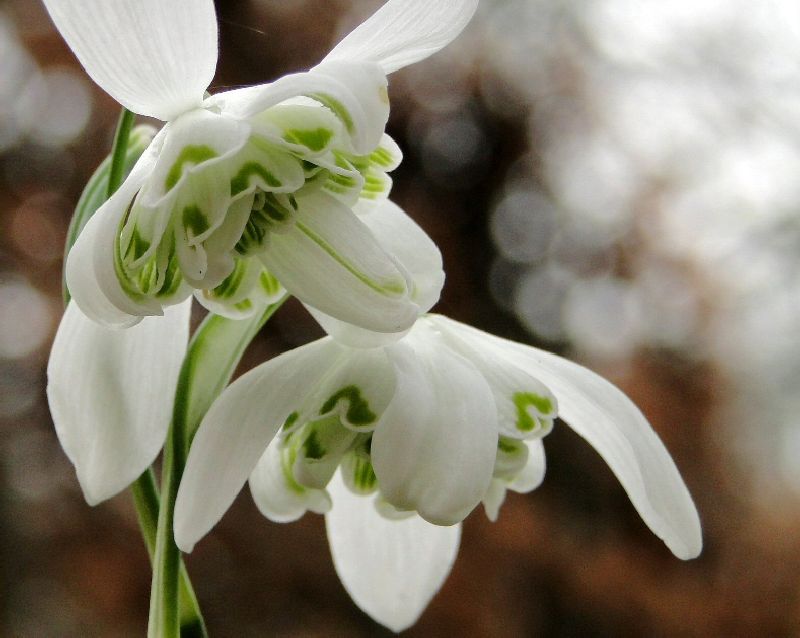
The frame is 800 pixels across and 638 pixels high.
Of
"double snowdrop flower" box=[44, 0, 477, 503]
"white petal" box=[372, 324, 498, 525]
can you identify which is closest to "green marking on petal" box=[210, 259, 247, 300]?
"double snowdrop flower" box=[44, 0, 477, 503]

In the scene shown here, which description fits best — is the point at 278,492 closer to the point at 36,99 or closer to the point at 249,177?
the point at 249,177

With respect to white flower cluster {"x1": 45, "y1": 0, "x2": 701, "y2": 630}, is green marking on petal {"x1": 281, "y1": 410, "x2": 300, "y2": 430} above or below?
Answer: below

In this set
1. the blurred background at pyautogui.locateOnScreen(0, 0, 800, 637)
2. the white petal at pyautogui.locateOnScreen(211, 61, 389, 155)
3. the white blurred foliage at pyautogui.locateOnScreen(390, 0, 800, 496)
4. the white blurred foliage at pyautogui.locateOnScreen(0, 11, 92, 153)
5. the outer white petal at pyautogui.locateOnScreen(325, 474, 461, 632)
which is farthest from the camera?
the white blurred foliage at pyautogui.locateOnScreen(390, 0, 800, 496)

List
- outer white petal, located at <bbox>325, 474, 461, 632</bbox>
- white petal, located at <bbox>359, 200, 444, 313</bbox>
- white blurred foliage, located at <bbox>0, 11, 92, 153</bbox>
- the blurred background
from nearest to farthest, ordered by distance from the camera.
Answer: white petal, located at <bbox>359, 200, 444, 313</bbox>
outer white petal, located at <bbox>325, 474, 461, 632</bbox>
the blurred background
white blurred foliage, located at <bbox>0, 11, 92, 153</bbox>

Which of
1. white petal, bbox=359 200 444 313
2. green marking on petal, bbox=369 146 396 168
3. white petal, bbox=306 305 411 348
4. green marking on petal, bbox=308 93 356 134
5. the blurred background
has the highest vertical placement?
green marking on petal, bbox=308 93 356 134

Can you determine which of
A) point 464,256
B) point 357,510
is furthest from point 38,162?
point 357,510

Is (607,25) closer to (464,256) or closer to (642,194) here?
(642,194)

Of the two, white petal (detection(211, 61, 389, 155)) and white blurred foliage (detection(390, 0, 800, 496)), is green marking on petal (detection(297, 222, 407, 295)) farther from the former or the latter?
white blurred foliage (detection(390, 0, 800, 496))
